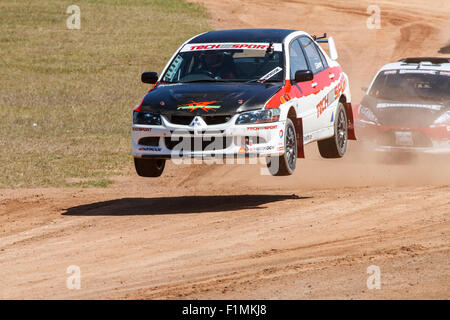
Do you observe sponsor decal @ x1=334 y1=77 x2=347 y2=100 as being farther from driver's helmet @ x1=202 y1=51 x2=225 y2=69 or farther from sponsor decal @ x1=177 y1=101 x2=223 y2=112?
sponsor decal @ x1=177 y1=101 x2=223 y2=112

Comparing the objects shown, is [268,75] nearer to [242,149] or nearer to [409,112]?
[242,149]

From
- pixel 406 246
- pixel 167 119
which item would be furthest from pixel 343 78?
pixel 406 246

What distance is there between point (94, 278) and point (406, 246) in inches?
135

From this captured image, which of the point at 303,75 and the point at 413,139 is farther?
the point at 413,139

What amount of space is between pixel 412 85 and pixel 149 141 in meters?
7.33

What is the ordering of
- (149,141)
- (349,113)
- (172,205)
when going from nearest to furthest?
(149,141) < (172,205) < (349,113)

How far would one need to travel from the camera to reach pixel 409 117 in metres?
16.4

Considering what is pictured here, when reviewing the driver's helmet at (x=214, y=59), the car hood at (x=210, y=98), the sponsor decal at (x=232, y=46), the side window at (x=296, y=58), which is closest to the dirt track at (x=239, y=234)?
the car hood at (x=210, y=98)

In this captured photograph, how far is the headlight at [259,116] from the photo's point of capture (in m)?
11.6

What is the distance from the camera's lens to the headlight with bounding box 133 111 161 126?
464 inches

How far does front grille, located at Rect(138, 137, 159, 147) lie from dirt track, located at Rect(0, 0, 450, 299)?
1.04 metres

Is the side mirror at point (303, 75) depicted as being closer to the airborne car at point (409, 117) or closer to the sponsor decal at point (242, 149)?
the sponsor decal at point (242, 149)

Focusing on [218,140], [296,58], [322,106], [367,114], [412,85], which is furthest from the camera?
[412,85]

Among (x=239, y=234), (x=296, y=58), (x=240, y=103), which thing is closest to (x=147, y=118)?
(x=240, y=103)
